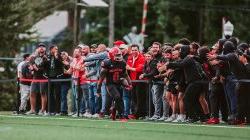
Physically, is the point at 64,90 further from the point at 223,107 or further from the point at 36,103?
the point at 223,107

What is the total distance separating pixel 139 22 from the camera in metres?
64.4

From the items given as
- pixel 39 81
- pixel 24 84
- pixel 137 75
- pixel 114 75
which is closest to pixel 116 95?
pixel 114 75

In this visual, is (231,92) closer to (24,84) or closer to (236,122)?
(236,122)

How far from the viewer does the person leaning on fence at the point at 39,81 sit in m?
35.8

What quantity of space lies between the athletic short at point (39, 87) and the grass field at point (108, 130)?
14.8 ft

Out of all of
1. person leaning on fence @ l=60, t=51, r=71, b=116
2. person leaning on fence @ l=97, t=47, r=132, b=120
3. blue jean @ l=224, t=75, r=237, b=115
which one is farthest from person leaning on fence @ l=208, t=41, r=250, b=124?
person leaning on fence @ l=60, t=51, r=71, b=116

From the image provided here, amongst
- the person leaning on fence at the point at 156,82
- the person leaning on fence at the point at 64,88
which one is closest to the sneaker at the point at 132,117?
the person leaning on fence at the point at 156,82

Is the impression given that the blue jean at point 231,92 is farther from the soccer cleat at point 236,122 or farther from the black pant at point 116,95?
the black pant at point 116,95

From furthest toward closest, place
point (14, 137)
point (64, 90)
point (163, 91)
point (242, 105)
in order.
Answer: point (64, 90), point (163, 91), point (242, 105), point (14, 137)

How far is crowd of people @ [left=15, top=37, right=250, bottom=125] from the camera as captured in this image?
29.9m

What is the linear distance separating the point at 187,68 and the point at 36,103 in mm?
7723

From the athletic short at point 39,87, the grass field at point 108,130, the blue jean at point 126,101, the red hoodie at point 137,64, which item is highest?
the red hoodie at point 137,64

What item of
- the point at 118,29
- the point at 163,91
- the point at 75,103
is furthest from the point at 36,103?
the point at 118,29

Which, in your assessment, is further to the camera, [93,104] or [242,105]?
[93,104]
